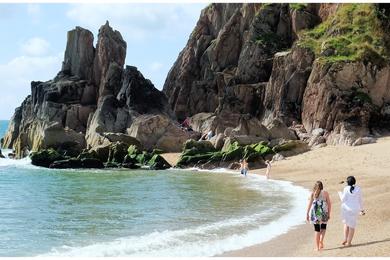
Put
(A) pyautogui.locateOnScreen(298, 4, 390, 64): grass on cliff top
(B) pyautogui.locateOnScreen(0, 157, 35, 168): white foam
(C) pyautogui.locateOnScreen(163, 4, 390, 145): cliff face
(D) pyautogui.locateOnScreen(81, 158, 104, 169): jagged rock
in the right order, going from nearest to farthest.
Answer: (D) pyautogui.locateOnScreen(81, 158, 104, 169): jagged rock → (C) pyautogui.locateOnScreen(163, 4, 390, 145): cliff face → (B) pyautogui.locateOnScreen(0, 157, 35, 168): white foam → (A) pyautogui.locateOnScreen(298, 4, 390, 64): grass on cliff top

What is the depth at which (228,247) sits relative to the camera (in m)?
16.2

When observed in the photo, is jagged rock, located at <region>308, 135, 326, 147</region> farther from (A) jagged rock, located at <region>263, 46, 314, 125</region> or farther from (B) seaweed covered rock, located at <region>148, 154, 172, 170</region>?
(B) seaweed covered rock, located at <region>148, 154, 172, 170</region>

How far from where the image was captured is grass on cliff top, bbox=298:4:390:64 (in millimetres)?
54438

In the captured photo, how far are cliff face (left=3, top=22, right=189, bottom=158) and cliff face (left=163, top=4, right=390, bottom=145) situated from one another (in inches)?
343

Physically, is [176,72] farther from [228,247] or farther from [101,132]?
[228,247]

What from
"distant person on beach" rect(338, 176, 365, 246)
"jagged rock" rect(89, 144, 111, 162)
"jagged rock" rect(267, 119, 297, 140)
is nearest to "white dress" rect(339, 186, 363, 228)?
"distant person on beach" rect(338, 176, 365, 246)

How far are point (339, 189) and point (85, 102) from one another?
157ft

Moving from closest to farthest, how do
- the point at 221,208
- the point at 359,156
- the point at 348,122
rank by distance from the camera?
the point at 221,208 → the point at 359,156 → the point at 348,122

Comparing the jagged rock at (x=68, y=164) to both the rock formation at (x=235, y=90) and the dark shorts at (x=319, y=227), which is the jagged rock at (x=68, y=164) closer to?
the rock formation at (x=235, y=90)

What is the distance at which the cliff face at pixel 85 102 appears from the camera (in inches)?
2208

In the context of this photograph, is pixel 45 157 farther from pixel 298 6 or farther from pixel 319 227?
pixel 319 227

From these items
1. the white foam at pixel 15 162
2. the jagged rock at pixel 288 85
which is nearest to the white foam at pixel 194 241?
the white foam at pixel 15 162

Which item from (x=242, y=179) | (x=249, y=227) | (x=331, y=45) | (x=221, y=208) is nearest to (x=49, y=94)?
(x=331, y=45)

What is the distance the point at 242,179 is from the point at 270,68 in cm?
3453
